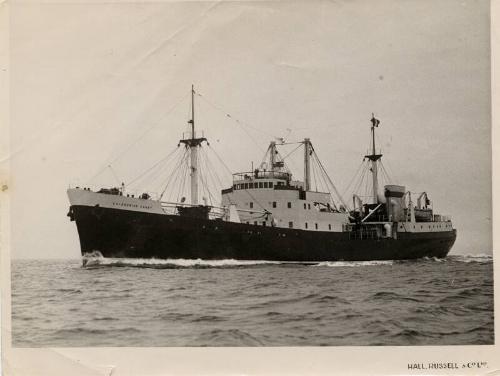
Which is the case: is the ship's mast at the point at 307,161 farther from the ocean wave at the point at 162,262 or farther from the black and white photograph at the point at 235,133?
the ocean wave at the point at 162,262

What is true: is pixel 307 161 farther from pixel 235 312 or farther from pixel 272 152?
pixel 235 312

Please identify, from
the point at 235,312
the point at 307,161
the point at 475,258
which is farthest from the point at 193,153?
the point at 475,258

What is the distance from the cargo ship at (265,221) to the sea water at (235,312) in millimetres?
1432

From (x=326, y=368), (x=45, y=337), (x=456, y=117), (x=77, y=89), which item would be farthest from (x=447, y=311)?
(x=77, y=89)

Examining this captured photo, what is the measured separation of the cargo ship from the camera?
1038cm

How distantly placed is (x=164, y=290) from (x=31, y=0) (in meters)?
4.56

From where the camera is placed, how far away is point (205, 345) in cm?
723

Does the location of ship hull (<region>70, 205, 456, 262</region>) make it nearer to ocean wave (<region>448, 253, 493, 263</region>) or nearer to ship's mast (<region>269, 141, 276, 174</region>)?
ocean wave (<region>448, 253, 493, 263</region>)

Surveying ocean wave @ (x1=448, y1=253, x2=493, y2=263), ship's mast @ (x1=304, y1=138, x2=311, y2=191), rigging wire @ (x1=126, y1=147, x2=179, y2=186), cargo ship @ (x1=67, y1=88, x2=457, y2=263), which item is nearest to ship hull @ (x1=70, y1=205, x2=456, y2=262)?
cargo ship @ (x1=67, y1=88, x2=457, y2=263)

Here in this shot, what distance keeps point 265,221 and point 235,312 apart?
24.9 feet

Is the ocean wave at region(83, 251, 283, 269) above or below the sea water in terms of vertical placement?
above

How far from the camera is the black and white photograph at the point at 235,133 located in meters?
7.54

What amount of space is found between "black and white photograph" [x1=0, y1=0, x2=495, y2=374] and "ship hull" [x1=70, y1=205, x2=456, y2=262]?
5.32ft

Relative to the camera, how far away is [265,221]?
15.2 m
